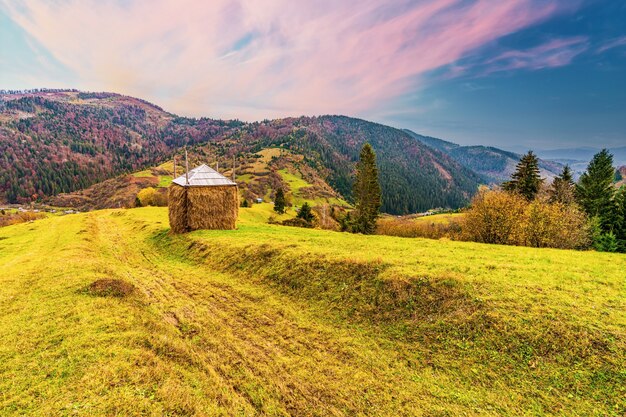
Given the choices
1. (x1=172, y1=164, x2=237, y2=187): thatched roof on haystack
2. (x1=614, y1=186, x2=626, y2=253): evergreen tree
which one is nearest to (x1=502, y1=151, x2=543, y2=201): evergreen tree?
(x1=614, y1=186, x2=626, y2=253): evergreen tree

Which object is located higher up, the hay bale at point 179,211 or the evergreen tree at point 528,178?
the evergreen tree at point 528,178

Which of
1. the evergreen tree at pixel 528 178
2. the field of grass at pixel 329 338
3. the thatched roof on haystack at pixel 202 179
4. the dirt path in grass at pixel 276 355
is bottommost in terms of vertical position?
the dirt path in grass at pixel 276 355

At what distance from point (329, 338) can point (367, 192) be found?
4837 centimetres

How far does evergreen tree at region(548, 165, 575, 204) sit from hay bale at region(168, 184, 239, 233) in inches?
1752

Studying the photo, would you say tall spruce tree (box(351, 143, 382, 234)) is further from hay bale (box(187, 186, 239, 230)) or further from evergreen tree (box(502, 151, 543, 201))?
hay bale (box(187, 186, 239, 230))

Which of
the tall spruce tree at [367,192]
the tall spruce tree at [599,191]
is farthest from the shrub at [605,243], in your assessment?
the tall spruce tree at [367,192]

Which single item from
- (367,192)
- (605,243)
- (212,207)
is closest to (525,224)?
(605,243)

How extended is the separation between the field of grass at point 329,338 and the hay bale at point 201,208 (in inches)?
450

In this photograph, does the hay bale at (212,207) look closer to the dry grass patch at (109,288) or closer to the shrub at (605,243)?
the dry grass patch at (109,288)

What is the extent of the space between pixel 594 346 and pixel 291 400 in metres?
9.61

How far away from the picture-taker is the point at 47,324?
10.4m

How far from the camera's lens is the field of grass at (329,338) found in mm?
7863

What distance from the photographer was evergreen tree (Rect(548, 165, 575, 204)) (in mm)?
42844

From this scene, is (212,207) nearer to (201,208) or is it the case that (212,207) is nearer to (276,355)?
(201,208)
